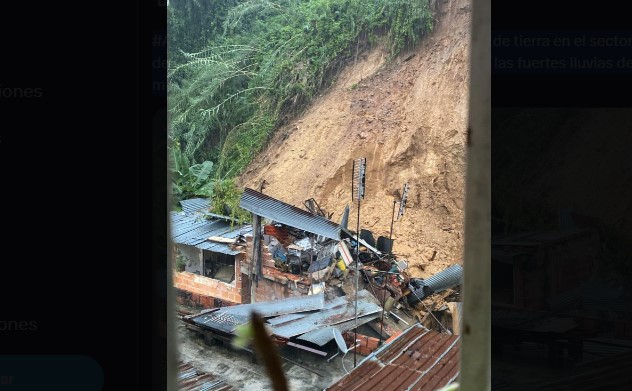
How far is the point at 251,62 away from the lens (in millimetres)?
3170

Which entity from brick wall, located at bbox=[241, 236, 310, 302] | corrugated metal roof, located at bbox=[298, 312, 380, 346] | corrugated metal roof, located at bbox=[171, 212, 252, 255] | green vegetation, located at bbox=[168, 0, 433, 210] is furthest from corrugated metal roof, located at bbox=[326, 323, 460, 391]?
green vegetation, located at bbox=[168, 0, 433, 210]

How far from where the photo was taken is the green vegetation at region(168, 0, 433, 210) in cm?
279

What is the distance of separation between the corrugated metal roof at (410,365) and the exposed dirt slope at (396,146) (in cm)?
49

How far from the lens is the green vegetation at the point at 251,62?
9.15 ft

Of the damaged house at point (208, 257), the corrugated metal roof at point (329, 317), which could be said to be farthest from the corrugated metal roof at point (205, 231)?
the corrugated metal roof at point (329, 317)

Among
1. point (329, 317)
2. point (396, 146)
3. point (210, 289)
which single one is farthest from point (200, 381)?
point (396, 146)

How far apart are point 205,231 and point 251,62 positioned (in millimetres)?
1203

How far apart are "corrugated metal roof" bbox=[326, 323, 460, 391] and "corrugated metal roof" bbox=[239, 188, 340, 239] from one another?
2.09 feet

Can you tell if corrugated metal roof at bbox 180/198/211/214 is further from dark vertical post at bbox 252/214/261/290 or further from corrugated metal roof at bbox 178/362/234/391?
corrugated metal roof at bbox 178/362/234/391
